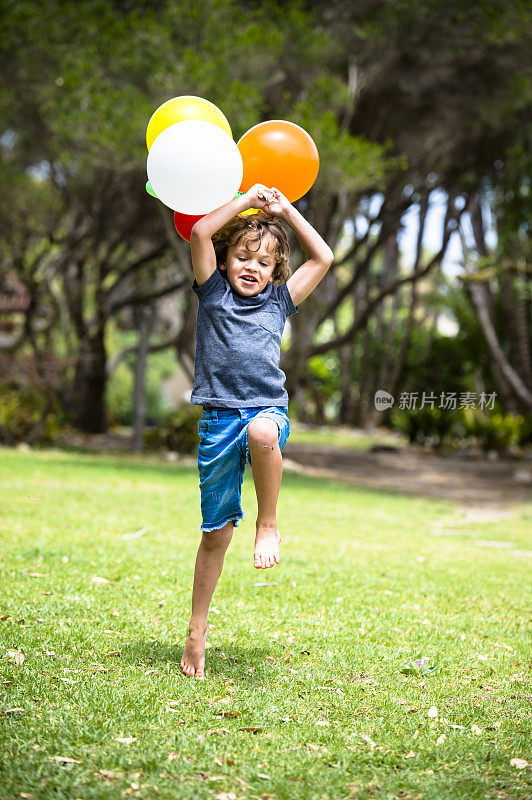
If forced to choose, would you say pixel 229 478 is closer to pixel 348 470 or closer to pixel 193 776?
pixel 193 776

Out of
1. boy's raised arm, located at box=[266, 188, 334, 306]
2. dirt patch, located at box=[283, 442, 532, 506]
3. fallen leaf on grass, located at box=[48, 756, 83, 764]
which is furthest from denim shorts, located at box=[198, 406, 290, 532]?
dirt patch, located at box=[283, 442, 532, 506]

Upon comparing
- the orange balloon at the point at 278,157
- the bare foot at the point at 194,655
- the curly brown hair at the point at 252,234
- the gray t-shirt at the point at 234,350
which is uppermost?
the orange balloon at the point at 278,157

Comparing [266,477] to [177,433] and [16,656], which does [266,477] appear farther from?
[177,433]

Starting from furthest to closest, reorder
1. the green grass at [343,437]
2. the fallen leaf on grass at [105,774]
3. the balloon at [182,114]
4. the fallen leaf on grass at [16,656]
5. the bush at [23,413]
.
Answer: the green grass at [343,437], the bush at [23,413], the balloon at [182,114], the fallen leaf on grass at [16,656], the fallen leaf on grass at [105,774]

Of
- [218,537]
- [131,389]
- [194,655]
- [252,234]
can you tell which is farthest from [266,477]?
[131,389]

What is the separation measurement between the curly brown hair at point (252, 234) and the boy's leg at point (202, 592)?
1.00 meters

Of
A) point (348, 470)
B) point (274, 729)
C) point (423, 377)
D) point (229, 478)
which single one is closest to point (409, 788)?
point (274, 729)

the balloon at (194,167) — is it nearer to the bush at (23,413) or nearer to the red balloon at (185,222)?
the red balloon at (185,222)

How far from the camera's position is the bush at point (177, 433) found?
42.9ft

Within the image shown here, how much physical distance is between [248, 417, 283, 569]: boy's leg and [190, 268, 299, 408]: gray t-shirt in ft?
0.44

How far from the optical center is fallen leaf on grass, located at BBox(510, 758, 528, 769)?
2432mm

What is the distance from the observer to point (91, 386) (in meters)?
16.2

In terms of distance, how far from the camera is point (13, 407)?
12930 millimetres

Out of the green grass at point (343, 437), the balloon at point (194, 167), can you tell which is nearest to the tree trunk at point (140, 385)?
the green grass at point (343, 437)
